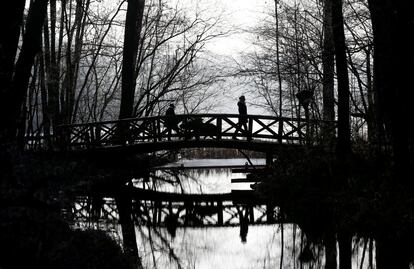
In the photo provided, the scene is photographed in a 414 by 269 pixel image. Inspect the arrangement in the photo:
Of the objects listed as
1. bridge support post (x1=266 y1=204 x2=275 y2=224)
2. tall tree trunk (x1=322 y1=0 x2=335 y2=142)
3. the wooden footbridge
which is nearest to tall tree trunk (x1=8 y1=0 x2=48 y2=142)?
bridge support post (x1=266 y1=204 x2=275 y2=224)

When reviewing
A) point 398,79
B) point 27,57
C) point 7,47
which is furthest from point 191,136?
point 7,47

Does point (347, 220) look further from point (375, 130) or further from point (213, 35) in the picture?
point (213, 35)

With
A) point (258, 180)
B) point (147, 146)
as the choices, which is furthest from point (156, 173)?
point (258, 180)

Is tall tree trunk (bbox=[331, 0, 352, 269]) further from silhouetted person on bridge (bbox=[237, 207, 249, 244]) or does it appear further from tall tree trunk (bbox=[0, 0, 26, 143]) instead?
tall tree trunk (bbox=[0, 0, 26, 143])

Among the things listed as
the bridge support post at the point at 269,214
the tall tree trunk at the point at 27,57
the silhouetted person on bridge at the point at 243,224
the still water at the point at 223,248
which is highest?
the tall tree trunk at the point at 27,57

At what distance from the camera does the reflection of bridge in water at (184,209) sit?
1291 centimetres

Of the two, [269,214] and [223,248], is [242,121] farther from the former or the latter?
[223,248]

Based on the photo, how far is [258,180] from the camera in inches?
714

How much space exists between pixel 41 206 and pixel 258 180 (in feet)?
36.4

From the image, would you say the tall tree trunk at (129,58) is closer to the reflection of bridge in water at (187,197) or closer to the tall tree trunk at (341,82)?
the reflection of bridge in water at (187,197)

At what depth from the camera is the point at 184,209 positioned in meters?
15.2

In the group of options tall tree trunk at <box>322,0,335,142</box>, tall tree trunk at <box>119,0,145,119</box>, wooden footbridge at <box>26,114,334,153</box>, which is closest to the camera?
tall tree trunk at <box>322,0,335,142</box>

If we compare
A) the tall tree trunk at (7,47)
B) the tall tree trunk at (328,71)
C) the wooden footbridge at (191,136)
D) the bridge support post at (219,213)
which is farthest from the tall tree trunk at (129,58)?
the tall tree trunk at (7,47)

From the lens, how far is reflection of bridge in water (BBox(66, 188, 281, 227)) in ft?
42.3
